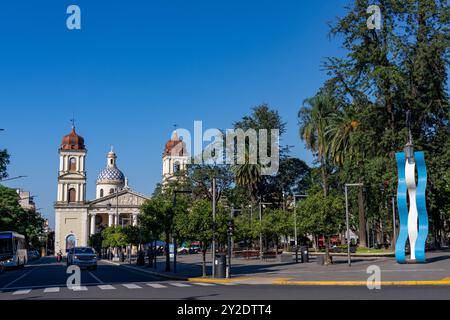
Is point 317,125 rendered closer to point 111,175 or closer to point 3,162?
point 3,162

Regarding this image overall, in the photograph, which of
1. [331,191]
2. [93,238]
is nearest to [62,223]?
[93,238]

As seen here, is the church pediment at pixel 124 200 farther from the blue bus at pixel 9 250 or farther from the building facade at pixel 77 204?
the blue bus at pixel 9 250

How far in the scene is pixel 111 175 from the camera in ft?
504

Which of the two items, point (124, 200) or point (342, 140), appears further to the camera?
point (124, 200)

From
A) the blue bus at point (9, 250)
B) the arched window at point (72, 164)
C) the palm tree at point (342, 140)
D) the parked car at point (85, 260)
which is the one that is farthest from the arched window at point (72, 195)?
the parked car at point (85, 260)

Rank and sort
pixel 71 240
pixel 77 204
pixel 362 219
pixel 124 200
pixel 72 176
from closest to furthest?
pixel 362 219, pixel 124 200, pixel 77 204, pixel 71 240, pixel 72 176

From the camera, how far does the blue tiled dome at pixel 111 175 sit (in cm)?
15288

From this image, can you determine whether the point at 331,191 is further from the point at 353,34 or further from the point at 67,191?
the point at 67,191

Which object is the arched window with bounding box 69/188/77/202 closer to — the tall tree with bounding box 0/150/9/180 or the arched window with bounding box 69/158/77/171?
the arched window with bounding box 69/158/77/171

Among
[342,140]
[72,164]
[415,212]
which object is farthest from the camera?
[72,164]

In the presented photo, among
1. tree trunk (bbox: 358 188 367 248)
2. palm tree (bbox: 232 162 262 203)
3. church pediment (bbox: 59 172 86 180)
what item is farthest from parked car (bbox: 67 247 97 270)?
church pediment (bbox: 59 172 86 180)

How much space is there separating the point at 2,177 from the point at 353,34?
3598 centimetres

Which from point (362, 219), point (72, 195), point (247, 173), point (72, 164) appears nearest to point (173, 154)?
point (72, 164)

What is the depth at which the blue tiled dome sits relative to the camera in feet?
502
